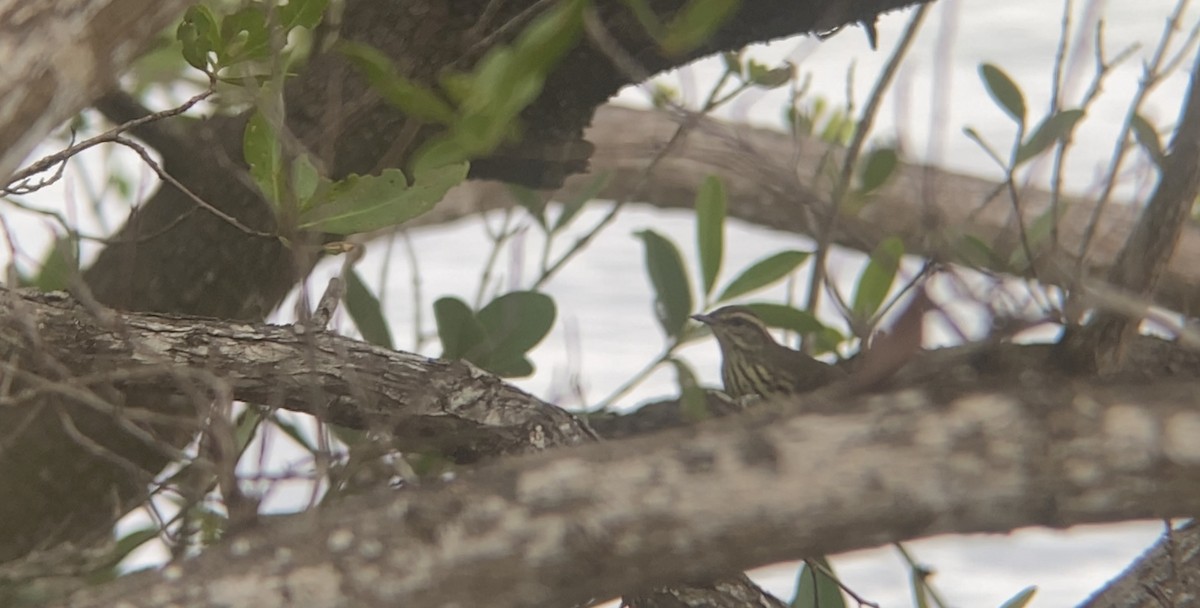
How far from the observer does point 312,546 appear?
0.53 m

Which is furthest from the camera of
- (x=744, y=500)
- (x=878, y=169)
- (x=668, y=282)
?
(x=668, y=282)

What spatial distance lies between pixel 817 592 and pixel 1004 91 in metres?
0.43

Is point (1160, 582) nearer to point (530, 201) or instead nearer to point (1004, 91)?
point (1004, 91)

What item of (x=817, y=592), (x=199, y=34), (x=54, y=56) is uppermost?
(x=199, y=34)

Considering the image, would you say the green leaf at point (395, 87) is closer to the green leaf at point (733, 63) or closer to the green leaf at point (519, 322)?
the green leaf at point (519, 322)

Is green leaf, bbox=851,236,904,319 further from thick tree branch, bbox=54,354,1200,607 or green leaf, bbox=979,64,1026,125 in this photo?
thick tree branch, bbox=54,354,1200,607

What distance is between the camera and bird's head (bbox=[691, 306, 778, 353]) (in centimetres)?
121

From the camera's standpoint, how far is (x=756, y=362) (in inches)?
46.6

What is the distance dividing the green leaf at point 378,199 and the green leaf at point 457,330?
15.0 inches

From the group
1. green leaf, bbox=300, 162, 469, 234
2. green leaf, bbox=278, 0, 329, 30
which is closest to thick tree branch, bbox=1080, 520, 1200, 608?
green leaf, bbox=300, 162, 469, 234

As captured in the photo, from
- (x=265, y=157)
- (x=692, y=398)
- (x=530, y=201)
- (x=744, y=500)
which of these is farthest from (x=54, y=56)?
(x=530, y=201)

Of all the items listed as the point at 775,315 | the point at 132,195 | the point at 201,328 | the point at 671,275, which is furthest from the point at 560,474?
the point at 132,195

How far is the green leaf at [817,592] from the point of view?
3.55ft

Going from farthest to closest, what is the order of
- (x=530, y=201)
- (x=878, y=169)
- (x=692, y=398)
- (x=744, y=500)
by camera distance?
(x=530, y=201), (x=878, y=169), (x=692, y=398), (x=744, y=500)
